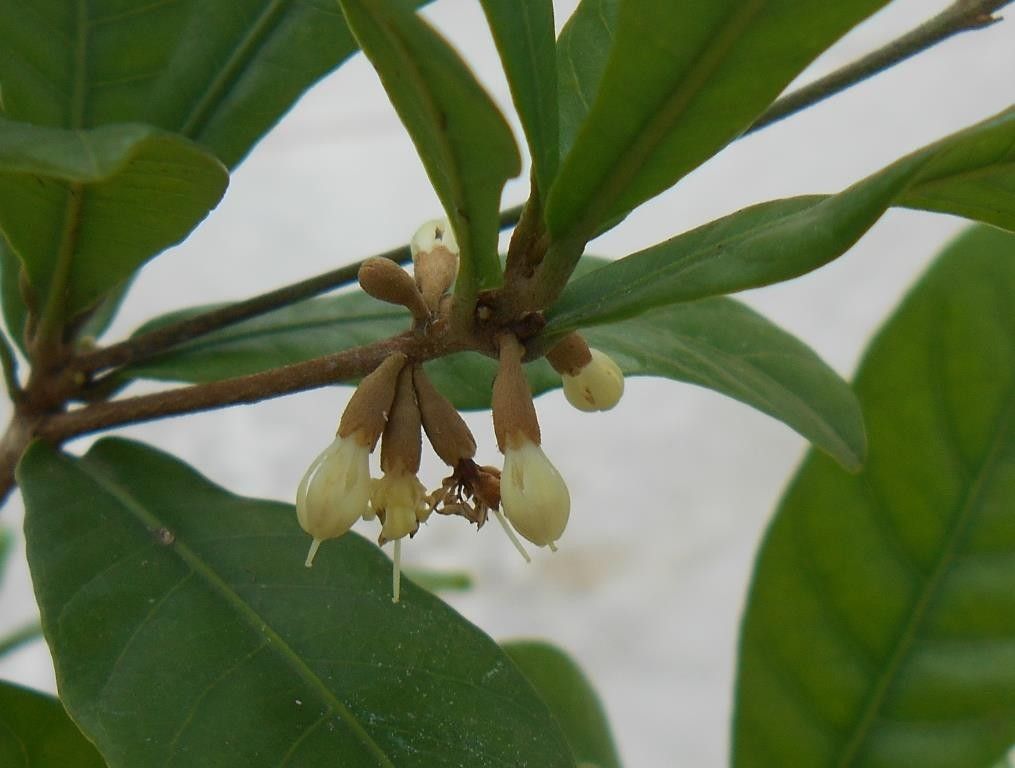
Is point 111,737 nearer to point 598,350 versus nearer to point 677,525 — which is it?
point 598,350

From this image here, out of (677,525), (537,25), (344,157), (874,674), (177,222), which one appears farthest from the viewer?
(344,157)

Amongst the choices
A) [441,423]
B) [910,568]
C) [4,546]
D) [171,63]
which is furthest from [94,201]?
[4,546]

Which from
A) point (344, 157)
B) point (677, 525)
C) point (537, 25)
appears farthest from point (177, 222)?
point (344, 157)

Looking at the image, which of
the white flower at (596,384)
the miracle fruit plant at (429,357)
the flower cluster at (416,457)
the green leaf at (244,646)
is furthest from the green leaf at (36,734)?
the white flower at (596,384)

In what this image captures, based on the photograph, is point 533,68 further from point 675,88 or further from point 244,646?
point 244,646

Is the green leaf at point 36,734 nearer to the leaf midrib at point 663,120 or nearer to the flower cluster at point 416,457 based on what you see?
the flower cluster at point 416,457

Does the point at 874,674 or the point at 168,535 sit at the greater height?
the point at 874,674

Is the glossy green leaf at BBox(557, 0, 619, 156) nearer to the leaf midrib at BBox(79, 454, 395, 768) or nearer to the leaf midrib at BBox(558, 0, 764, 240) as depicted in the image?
the leaf midrib at BBox(558, 0, 764, 240)
